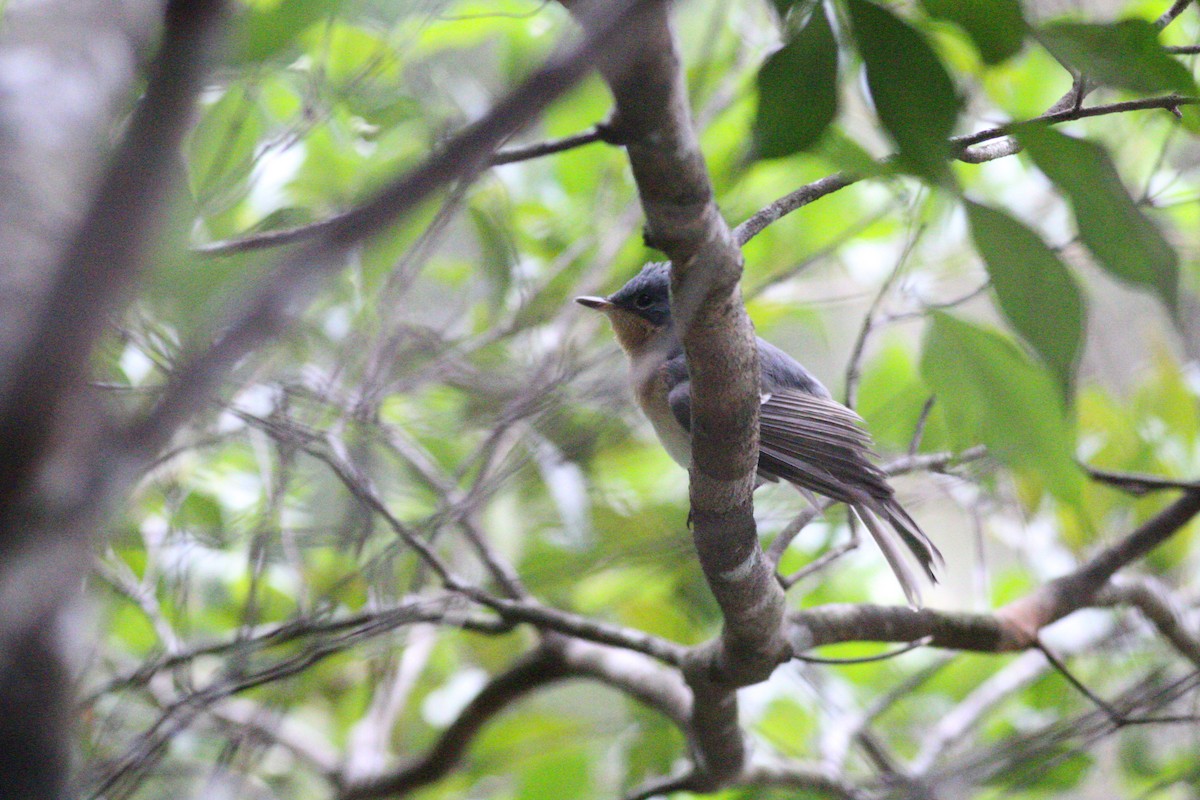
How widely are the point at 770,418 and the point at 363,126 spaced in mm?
1123

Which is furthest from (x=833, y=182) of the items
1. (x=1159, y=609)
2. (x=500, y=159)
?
(x=1159, y=609)

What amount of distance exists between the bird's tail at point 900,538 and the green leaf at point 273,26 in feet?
4.60

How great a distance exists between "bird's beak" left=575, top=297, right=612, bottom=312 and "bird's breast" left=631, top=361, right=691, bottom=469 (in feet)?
0.62

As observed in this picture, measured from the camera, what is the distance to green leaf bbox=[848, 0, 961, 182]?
629mm

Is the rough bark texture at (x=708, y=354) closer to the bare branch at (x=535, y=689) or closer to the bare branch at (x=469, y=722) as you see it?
the bare branch at (x=535, y=689)

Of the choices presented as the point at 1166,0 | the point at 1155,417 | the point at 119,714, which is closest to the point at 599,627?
the point at 119,714

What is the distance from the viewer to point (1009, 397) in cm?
70

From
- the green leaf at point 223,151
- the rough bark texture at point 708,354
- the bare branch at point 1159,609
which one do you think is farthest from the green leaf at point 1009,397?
the bare branch at point 1159,609

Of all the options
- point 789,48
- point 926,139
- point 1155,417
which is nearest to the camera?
point 926,139

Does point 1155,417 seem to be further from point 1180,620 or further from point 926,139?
point 926,139

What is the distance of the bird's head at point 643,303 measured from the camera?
246 centimetres

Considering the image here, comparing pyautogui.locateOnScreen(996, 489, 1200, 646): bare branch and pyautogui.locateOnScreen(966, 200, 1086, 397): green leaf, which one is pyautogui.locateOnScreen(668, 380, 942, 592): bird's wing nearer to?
pyautogui.locateOnScreen(996, 489, 1200, 646): bare branch

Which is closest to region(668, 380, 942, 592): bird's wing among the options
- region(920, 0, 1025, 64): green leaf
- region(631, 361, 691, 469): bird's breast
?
region(631, 361, 691, 469): bird's breast

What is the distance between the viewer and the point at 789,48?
81 centimetres
